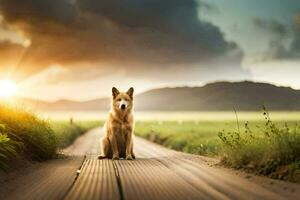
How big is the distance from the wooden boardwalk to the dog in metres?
3.48

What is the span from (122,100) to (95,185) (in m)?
7.67

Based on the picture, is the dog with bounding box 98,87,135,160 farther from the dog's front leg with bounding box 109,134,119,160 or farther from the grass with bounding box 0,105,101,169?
the grass with bounding box 0,105,101,169

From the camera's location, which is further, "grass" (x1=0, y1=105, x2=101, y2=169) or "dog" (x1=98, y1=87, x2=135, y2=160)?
"dog" (x1=98, y1=87, x2=135, y2=160)

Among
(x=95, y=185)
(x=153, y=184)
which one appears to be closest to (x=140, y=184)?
(x=153, y=184)

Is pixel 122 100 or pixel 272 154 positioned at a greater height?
pixel 122 100

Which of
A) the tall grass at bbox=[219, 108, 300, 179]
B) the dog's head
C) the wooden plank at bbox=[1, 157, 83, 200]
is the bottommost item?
the wooden plank at bbox=[1, 157, 83, 200]

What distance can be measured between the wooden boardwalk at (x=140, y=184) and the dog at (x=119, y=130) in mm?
3482

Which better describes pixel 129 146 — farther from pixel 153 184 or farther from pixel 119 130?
pixel 153 184

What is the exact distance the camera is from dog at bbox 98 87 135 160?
17.4 metres

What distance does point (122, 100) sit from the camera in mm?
17641

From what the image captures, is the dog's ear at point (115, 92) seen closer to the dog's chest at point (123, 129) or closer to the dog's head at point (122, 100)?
the dog's head at point (122, 100)

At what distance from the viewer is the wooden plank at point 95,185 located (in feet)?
29.3

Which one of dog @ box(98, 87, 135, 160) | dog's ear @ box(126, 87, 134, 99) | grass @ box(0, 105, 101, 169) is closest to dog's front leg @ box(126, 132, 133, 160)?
dog @ box(98, 87, 135, 160)

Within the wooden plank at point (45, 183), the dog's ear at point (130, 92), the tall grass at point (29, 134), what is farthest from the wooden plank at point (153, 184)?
the dog's ear at point (130, 92)
